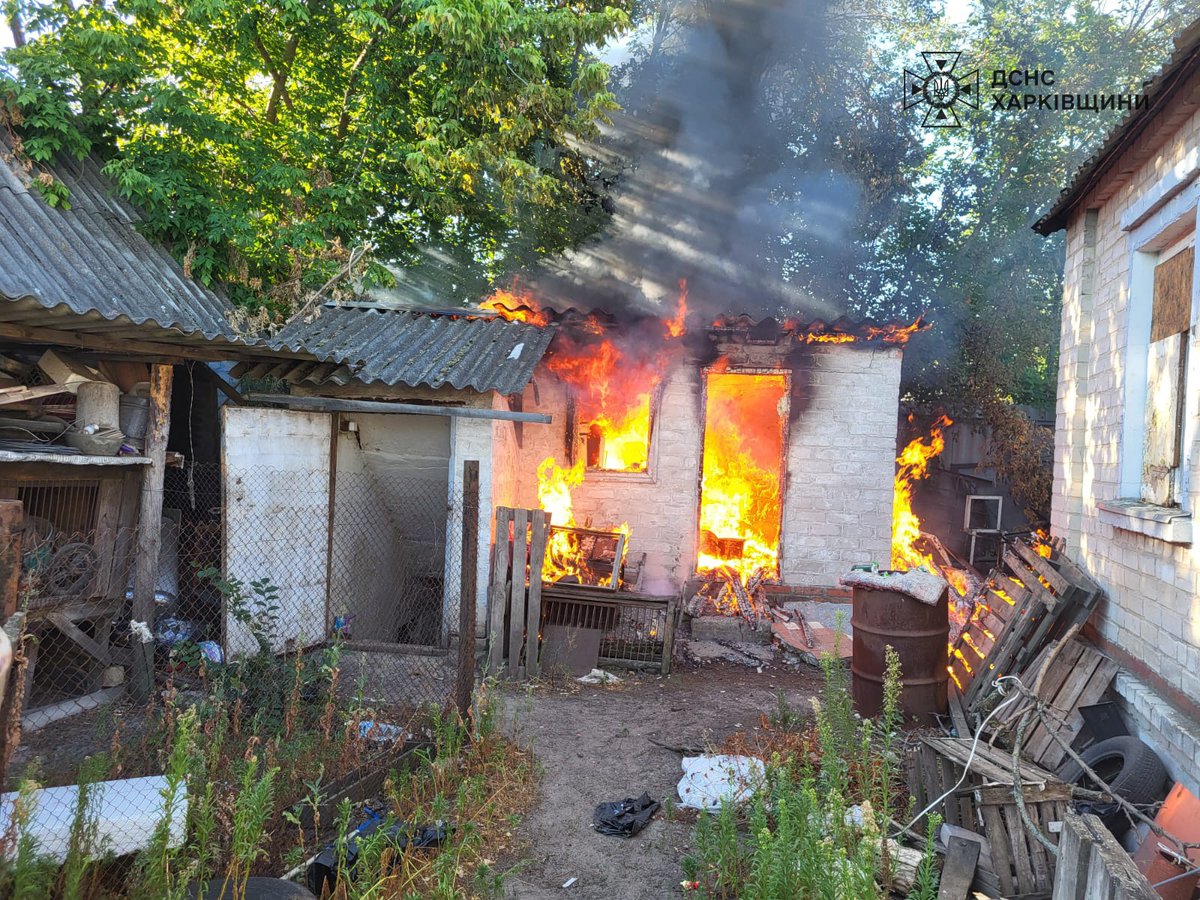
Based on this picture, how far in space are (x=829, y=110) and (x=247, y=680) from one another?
16408 millimetres

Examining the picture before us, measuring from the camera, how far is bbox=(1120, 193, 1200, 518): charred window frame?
4922 mm

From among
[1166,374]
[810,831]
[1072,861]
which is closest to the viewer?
[1072,861]

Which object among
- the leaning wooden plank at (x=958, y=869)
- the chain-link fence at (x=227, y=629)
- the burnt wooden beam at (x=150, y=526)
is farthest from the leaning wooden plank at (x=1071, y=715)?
the burnt wooden beam at (x=150, y=526)

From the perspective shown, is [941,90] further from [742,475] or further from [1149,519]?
[1149,519]

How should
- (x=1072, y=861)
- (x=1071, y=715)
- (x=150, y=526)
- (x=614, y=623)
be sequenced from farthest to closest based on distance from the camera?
→ (x=614, y=623) → (x=150, y=526) → (x=1071, y=715) → (x=1072, y=861)

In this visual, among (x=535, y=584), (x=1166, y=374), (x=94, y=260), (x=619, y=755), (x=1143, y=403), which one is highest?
(x=94, y=260)

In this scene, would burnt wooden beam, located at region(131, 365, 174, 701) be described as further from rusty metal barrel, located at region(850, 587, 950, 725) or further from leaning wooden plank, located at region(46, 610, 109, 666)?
rusty metal barrel, located at region(850, 587, 950, 725)

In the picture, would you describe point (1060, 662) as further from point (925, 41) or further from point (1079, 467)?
point (925, 41)

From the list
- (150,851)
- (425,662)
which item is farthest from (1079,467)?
(150,851)

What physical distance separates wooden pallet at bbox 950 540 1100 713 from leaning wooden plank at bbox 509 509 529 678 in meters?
4.50

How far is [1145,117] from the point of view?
515 centimetres

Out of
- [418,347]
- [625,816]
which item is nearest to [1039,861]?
[625,816]

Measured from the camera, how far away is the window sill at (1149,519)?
14.9 ft

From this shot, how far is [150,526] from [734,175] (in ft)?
42.3
